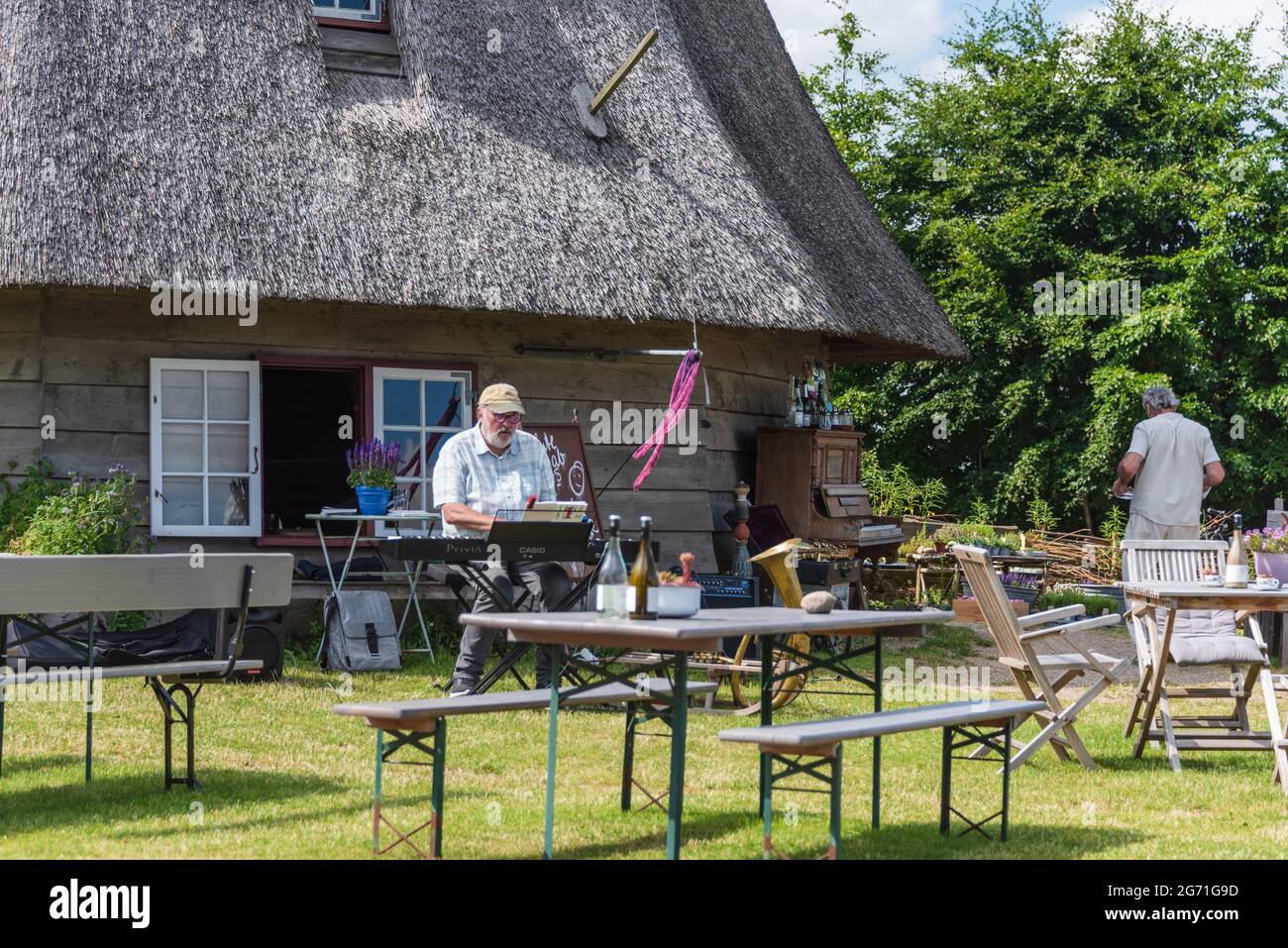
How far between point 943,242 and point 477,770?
1716 cm

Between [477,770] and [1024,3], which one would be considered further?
[1024,3]

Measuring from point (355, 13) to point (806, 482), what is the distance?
4.92 metres

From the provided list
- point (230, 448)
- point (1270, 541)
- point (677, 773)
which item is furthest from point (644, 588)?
point (1270, 541)

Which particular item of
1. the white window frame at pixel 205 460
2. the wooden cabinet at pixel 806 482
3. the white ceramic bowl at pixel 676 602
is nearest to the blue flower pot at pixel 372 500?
the white window frame at pixel 205 460

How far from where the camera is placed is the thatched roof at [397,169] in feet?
29.9

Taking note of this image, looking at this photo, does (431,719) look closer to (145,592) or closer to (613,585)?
(613,585)

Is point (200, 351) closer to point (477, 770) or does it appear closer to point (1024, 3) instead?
point (477, 770)

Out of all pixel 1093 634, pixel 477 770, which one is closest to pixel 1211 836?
pixel 477 770

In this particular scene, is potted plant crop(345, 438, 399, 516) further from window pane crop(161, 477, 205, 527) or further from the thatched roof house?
window pane crop(161, 477, 205, 527)

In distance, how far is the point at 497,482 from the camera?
7.54 metres

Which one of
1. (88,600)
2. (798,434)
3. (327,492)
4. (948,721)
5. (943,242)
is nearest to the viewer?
(948,721)

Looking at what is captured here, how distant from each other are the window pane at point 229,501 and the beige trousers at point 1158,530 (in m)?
5.65

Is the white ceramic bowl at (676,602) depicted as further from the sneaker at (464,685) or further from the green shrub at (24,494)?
the green shrub at (24,494)

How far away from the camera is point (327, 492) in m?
14.6
